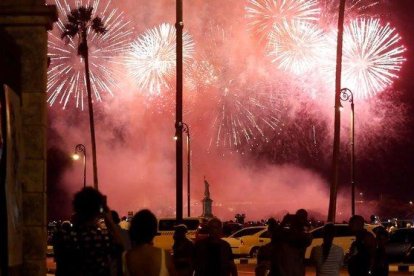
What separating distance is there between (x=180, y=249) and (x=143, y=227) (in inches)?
221

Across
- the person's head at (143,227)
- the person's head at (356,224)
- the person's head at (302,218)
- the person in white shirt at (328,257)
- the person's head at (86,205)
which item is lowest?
the person in white shirt at (328,257)

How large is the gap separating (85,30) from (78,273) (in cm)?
4246

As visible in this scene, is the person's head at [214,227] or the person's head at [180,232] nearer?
the person's head at [214,227]

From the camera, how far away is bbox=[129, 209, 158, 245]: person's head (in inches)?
307

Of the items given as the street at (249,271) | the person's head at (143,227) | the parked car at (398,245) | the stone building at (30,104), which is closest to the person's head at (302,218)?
the stone building at (30,104)

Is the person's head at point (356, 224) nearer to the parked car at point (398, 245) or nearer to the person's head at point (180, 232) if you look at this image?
the person's head at point (180, 232)

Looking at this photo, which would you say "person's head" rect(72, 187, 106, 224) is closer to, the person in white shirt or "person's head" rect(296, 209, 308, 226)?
"person's head" rect(296, 209, 308, 226)

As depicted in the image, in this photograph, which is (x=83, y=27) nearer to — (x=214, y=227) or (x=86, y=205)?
(x=214, y=227)

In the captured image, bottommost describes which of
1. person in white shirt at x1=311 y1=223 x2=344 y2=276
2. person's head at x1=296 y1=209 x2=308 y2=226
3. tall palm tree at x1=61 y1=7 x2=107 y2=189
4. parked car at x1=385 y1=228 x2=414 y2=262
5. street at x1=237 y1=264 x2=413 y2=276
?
street at x1=237 y1=264 x2=413 y2=276

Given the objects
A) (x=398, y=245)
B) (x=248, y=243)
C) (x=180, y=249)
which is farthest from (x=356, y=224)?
(x=248, y=243)

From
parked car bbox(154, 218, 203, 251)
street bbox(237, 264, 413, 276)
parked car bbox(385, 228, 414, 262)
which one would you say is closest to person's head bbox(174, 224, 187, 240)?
street bbox(237, 264, 413, 276)

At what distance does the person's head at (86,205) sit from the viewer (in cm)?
766

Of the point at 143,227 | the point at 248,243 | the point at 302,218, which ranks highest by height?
the point at 143,227

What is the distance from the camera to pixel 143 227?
25.6 ft
